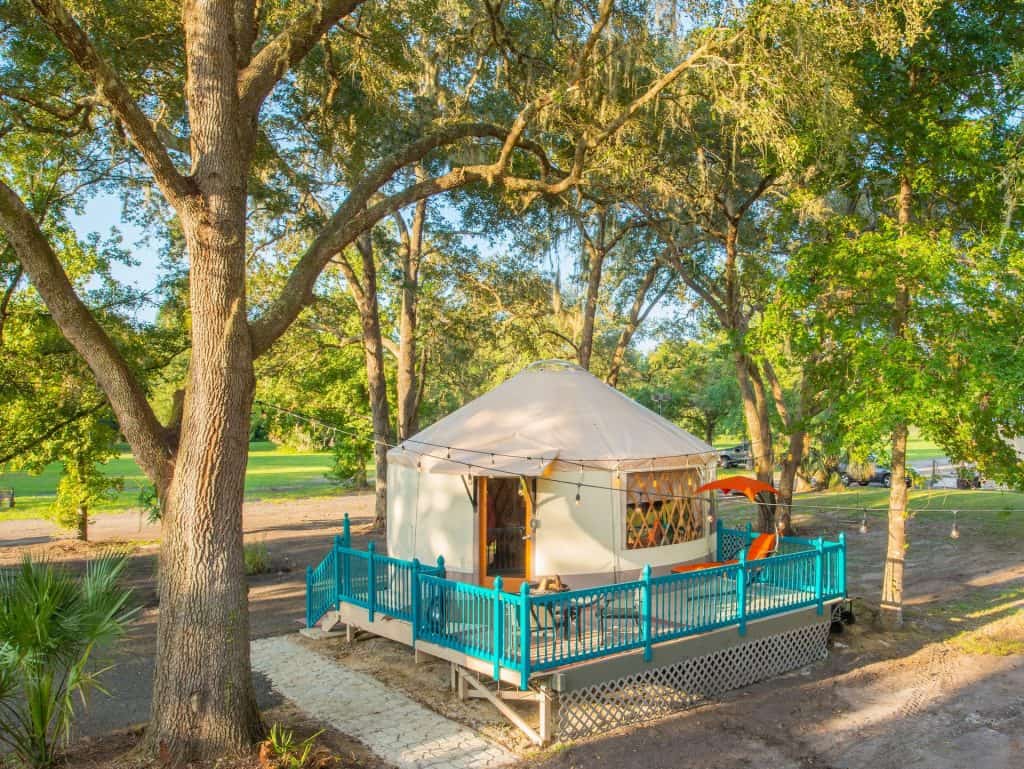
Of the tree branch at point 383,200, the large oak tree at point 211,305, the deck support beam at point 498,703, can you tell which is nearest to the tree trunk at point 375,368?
the large oak tree at point 211,305

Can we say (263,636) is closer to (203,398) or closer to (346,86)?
(203,398)

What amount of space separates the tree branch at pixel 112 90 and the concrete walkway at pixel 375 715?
16.4 feet

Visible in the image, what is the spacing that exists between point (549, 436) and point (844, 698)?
173 inches

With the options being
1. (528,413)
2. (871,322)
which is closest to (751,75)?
(871,322)

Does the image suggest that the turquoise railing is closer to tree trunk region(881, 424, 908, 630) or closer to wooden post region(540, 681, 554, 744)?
wooden post region(540, 681, 554, 744)

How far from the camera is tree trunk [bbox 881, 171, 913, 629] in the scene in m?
10.3

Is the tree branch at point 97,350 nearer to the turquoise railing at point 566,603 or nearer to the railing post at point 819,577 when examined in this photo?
the turquoise railing at point 566,603

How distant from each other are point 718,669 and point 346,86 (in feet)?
31.5

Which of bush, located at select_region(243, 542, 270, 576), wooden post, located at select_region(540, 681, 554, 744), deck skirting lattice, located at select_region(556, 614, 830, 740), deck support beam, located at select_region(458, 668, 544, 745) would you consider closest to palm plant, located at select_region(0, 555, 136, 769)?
deck support beam, located at select_region(458, 668, 544, 745)

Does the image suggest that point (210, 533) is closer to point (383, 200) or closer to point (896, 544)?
point (383, 200)

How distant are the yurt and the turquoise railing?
3.32 feet

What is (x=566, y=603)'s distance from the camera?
7215 mm

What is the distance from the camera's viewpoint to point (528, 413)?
10.4 meters

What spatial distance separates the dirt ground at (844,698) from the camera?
6582 millimetres
